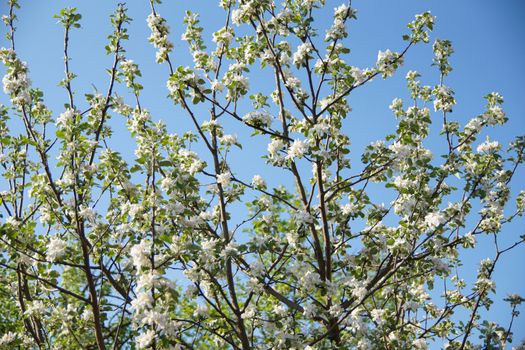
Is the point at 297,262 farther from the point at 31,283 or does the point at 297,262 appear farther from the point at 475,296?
the point at 31,283

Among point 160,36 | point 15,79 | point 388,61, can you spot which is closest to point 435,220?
point 388,61

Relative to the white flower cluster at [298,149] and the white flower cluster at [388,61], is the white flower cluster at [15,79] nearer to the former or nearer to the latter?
the white flower cluster at [298,149]

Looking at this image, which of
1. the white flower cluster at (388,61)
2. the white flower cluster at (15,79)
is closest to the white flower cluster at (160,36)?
the white flower cluster at (15,79)

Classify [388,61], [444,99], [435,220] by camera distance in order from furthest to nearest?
1. [444,99]
2. [388,61]
3. [435,220]

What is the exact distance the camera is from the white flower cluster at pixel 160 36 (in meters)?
6.36

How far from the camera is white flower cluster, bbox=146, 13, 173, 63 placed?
6.36 meters

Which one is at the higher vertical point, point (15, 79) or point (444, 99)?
point (444, 99)

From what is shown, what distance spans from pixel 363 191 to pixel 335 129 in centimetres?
91

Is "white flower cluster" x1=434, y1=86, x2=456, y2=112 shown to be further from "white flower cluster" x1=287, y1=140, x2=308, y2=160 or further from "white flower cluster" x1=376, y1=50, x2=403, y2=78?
"white flower cluster" x1=287, y1=140, x2=308, y2=160

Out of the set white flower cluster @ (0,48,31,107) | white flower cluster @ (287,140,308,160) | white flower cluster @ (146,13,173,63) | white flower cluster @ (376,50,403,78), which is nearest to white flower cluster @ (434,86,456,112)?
white flower cluster @ (376,50,403,78)

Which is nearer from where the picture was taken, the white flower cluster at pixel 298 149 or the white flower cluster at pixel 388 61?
the white flower cluster at pixel 298 149

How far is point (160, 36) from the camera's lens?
6426 millimetres

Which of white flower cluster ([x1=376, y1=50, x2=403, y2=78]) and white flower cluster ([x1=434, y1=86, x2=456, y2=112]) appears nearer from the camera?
white flower cluster ([x1=376, y1=50, x2=403, y2=78])

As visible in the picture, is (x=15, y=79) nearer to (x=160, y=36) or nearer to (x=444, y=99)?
(x=160, y=36)
